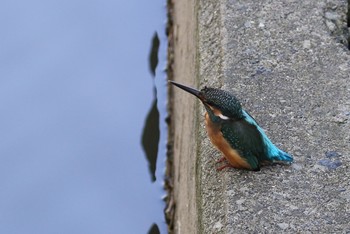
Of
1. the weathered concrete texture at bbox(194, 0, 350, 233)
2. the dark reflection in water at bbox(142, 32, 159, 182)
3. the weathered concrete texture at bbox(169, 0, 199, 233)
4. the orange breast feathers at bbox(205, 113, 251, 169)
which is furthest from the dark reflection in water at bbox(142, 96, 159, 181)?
the orange breast feathers at bbox(205, 113, 251, 169)

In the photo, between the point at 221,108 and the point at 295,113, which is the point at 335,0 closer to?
the point at 295,113

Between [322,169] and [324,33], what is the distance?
0.83m

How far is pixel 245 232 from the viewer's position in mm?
2656

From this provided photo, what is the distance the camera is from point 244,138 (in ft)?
9.40

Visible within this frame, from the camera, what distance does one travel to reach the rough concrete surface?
2.75 m

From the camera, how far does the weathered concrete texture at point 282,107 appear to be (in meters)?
2.74

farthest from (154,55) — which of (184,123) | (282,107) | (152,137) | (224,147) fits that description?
(224,147)

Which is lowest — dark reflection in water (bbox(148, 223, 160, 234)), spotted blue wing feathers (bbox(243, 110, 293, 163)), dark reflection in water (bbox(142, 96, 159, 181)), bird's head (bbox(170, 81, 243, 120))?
dark reflection in water (bbox(148, 223, 160, 234))

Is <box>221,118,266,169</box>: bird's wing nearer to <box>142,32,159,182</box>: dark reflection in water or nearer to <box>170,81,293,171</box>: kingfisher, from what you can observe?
<box>170,81,293,171</box>: kingfisher

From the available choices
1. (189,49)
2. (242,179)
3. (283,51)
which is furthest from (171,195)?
(242,179)

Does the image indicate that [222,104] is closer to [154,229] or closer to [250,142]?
[250,142]

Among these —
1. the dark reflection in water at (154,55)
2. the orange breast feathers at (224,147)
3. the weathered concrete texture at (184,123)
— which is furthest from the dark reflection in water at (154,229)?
the orange breast feathers at (224,147)

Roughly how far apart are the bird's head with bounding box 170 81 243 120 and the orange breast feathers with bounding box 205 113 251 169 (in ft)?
0.16

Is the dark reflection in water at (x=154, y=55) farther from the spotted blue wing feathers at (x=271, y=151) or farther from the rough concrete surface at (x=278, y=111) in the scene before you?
the spotted blue wing feathers at (x=271, y=151)
